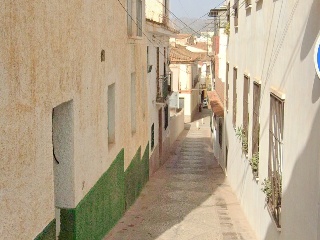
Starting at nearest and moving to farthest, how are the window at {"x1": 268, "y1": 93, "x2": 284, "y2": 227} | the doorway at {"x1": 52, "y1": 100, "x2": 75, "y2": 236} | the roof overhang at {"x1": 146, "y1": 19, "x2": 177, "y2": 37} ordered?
the doorway at {"x1": 52, "y1": 100, "x2": 75, "y2": 236}, the window at {"x1": 268, "y1": 93, "x2": 284, "y2": 227}, the roof overhang at {"x1": 146, "y1": 19, "x2": 177, "y2": 37}

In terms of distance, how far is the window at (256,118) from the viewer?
11.1m

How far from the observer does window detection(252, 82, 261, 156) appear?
11.1m

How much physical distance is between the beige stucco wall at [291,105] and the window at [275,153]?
9.4 inches

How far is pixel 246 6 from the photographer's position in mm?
13664

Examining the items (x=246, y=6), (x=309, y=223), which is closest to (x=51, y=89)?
(x=309, y=223)

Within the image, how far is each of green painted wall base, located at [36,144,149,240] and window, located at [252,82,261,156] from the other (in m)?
3.01

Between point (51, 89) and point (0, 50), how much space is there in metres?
1.68

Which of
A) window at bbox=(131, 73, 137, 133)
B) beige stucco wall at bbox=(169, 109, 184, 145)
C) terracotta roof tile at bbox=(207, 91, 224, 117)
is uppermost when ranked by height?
window at bbox=(131, 73, 137, 133)

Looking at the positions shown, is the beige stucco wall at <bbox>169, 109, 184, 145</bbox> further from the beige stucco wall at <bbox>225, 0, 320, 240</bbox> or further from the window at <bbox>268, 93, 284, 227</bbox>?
the window at <bbox>268, 93, 284, 227</bbox>

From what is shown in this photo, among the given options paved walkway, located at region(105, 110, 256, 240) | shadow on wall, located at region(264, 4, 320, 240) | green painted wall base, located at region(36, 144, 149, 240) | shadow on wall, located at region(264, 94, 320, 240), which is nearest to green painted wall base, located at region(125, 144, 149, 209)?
green painted wall base, located at region(36, 144, 149, 240)

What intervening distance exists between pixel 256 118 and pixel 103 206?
12.7 ft

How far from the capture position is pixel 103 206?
9820mm

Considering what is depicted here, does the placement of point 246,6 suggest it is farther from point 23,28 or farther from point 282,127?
point 23,28

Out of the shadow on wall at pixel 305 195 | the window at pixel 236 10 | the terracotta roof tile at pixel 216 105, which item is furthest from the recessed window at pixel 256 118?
the terracotta roof tile at pixel 216 105
